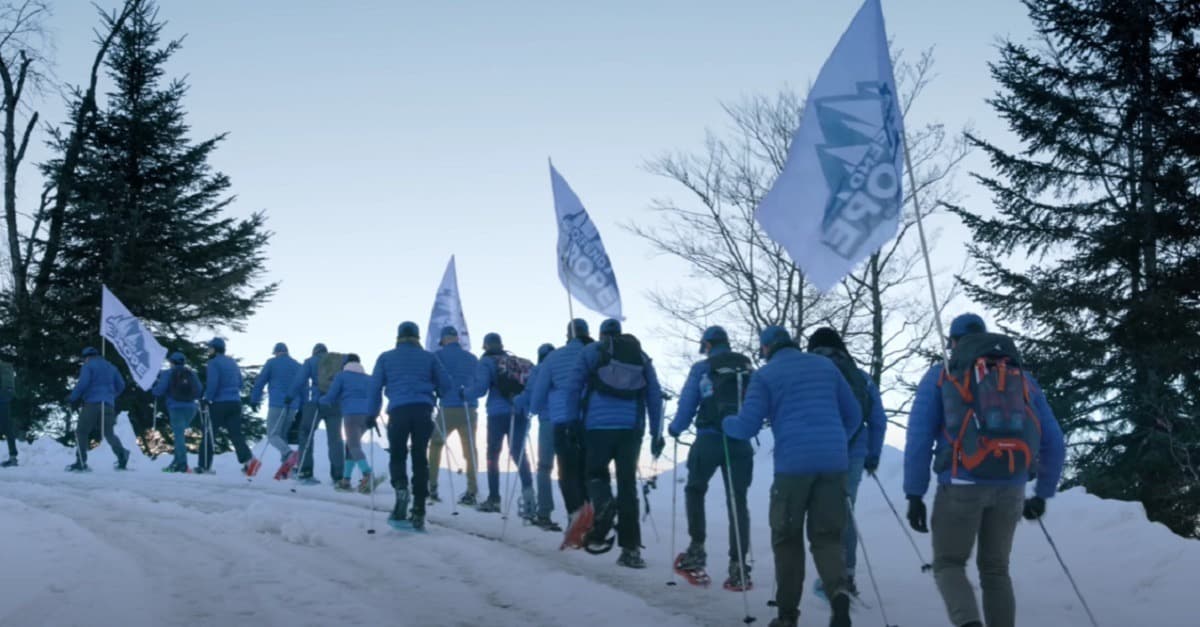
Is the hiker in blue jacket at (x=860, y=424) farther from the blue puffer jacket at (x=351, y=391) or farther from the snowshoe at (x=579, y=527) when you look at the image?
the blue puffer jacket at (x=351, y=391)

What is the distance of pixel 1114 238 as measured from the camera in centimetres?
2058

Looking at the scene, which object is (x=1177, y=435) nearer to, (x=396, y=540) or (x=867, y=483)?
(x=867, y=483)

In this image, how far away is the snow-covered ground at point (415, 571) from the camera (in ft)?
22.4

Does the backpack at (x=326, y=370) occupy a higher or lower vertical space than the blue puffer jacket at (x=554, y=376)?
higher

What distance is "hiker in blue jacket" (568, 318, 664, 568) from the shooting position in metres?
9.40

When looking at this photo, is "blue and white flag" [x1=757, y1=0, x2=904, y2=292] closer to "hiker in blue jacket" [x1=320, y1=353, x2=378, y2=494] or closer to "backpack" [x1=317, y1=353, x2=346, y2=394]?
"hiker in blue jacket" [x1=320, y1=353, x2=378, y2=494]

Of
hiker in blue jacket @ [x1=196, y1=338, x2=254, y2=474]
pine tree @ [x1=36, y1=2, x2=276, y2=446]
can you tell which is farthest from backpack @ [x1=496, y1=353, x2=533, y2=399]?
pine tree @ [x1=36, y1=2, x2=276, y2=446]

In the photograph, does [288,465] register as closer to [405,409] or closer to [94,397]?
[94,397]

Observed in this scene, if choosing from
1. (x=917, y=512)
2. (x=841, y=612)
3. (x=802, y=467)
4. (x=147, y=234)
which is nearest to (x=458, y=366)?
(x=802, y=467)

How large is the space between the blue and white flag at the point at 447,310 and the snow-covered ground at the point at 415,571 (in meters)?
4.51

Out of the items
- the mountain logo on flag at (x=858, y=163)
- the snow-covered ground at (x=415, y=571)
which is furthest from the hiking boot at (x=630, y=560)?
the mountain logo on flag at (x=858, y=163)

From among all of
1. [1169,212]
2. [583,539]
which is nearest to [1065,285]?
[1169,212]

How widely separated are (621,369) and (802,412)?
9.75 ft

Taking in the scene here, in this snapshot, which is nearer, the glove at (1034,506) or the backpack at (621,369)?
the glove at (1034,506)
